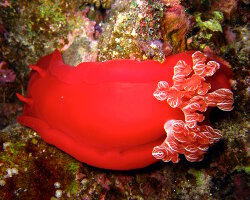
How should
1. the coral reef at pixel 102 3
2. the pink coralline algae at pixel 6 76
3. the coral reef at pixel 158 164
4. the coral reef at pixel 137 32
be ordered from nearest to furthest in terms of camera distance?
1. the coral reef at pixel 137 32
2. the coral reef at pixel 158 164
3. the coral reef at pixel 102 3
4. the pink coralline algae at pixel 6 76

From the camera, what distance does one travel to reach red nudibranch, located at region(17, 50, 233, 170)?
316 centimetres

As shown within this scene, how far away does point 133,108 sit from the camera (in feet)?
10.9

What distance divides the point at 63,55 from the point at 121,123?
2.02m

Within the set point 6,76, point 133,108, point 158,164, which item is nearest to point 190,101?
point 133,108

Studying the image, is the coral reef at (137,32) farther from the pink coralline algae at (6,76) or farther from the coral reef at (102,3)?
the pink coralline algae at (6,76)

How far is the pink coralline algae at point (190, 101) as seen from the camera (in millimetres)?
3111

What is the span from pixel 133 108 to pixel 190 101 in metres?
0.80

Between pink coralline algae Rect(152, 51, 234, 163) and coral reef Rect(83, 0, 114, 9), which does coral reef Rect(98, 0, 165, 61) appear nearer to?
pink coralline algae Rect(152, 51, 234, 163)

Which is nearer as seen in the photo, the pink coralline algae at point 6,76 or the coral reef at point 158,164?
the coral reef at point 158,164

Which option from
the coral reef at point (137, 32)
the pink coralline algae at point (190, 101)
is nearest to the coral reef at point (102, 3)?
the coral reef at point (137, 32)

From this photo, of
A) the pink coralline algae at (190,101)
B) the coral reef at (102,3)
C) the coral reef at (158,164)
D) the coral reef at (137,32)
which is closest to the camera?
the pink coralline algae at (190,101)

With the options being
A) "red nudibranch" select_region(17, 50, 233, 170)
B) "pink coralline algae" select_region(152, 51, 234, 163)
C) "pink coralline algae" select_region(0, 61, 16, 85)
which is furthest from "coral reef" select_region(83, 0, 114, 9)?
"pink coralline algae" select_region(0, 61, 16, 85)

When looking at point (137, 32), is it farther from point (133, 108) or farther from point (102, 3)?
point (102, 3)

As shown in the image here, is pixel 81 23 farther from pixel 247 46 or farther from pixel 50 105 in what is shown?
pixel 247 46
